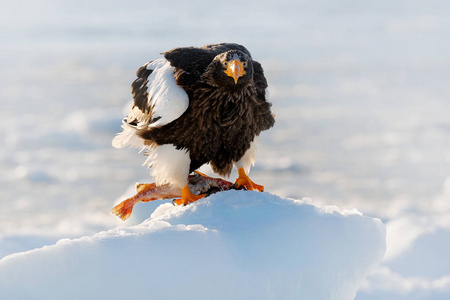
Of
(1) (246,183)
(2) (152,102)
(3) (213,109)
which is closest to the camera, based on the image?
(3) (213,109)

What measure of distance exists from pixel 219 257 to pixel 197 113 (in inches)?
73.9

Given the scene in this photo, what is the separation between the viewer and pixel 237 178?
286 inches

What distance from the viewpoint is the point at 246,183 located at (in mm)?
7172

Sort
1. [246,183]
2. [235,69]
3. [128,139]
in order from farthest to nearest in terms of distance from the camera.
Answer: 1. [128,139]
2. [246,183]
3. [235,69]

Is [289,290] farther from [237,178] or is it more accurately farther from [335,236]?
[237,178]

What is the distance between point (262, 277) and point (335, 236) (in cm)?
95

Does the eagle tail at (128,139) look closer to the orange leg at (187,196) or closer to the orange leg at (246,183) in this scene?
the orange leg at (187,196)

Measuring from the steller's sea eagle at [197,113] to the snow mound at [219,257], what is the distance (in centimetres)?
75

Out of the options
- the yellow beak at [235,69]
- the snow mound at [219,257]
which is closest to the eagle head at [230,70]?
the yellow beak at [235,69]

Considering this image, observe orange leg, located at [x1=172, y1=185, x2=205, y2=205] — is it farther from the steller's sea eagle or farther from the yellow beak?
the yellow beak

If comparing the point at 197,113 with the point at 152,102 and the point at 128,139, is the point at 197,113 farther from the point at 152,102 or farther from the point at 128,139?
the point at 128,139

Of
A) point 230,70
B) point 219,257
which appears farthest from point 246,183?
point 219,257

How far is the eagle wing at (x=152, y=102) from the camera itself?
A: 6.64m

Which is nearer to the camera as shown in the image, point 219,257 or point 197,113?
point 219,257
